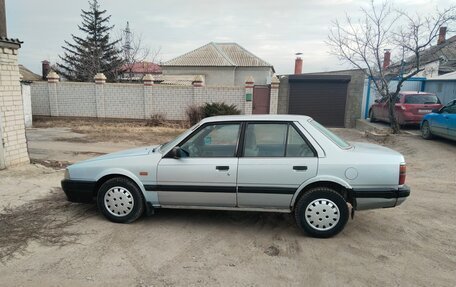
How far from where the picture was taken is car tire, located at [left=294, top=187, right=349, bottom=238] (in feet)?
13.5

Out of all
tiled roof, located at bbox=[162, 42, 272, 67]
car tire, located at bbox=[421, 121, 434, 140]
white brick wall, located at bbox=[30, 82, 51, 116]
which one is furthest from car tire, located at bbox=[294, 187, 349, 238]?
tiled roof, located at bbox=[162, 42, 272, 67]

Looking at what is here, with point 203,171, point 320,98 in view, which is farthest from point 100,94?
point 203,171

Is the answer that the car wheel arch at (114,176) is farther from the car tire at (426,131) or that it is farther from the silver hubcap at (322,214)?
the car tire at (426,131)

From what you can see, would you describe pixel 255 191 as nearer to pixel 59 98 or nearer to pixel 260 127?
pixel 260 127

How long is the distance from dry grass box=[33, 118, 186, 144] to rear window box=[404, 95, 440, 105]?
1012 centimetres

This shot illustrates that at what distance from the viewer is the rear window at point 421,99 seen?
1423 centimetres

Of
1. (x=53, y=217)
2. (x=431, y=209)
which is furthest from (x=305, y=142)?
(x=53, y=217)

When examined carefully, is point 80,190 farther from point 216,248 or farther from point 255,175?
point 255,175

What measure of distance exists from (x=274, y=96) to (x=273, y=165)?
15.5 meters

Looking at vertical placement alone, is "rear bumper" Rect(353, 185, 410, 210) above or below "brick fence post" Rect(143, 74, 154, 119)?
below

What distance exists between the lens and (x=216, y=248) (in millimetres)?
3990

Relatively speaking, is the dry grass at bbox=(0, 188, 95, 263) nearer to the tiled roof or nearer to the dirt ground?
the dirt ground

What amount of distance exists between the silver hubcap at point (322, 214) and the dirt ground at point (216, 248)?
19 cm

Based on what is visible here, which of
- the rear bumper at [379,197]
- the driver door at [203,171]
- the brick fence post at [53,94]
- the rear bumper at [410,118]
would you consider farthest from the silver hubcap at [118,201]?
the brick fence post at [53,94]
